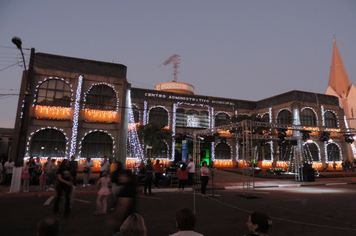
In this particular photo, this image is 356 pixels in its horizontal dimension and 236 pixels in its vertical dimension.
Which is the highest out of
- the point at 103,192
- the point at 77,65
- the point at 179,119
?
the point at 77,65

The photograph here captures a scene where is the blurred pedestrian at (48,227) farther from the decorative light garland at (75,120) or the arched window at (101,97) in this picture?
the arched window at (101,97)

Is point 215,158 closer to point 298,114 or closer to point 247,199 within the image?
point 298,114

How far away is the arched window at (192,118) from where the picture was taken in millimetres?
33188

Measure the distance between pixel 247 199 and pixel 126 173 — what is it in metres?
8.00

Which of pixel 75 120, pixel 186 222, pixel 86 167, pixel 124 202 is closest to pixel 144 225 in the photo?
pixel 186 222

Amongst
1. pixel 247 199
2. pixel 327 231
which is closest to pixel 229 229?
pixel 327 231

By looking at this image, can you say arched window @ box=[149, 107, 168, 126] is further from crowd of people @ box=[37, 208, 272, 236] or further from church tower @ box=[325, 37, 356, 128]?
church tower @ box=[325, 37, 356, 128]

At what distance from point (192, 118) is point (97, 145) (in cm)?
1458

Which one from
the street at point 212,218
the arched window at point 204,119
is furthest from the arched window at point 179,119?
the street at point 212,218

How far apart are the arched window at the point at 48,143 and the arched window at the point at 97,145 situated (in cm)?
195

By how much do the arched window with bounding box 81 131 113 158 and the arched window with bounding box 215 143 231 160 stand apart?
16371 mm

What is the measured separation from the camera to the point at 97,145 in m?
23.2

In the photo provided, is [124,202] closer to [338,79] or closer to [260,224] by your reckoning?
[260,224]

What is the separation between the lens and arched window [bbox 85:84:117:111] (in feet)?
77.0
